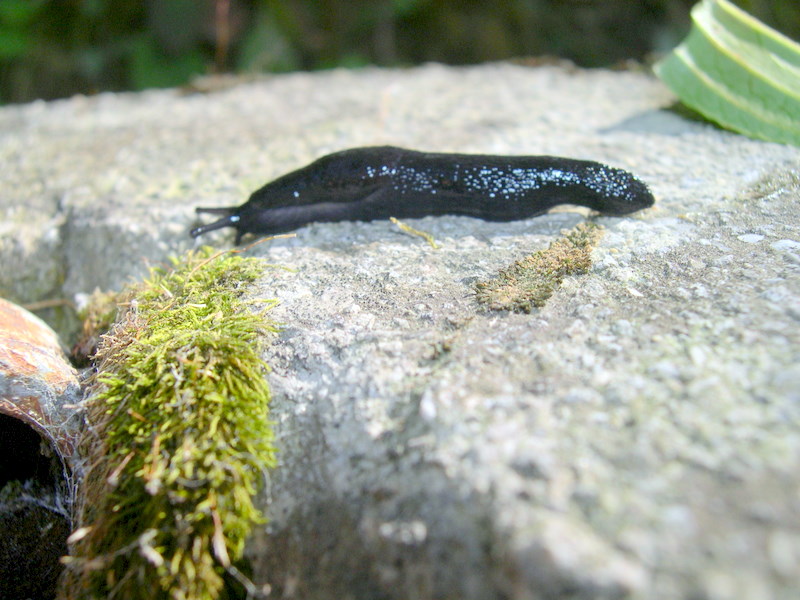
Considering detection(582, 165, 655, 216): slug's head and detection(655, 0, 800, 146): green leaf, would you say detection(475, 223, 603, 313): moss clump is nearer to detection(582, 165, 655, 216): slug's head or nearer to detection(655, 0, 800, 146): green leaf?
detection(582, 165, 655, 216): slug's head

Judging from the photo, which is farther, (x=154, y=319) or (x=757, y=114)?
(x=757, y=114)

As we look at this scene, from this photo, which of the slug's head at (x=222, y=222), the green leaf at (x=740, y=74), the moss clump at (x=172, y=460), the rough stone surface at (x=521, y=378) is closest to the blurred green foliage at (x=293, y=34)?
the green leaf at (x=740, y=74)

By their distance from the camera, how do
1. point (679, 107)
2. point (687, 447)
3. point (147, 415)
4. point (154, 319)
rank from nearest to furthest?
1. point (687, 447)
2. point (147, 415)
3. point (154, 319)
4. point (679, 107)

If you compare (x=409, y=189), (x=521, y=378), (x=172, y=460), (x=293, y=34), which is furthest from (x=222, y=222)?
(x=293, y=34)

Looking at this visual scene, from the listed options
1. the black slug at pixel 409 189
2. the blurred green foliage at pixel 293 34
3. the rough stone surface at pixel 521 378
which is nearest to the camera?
the rough stone surface at pixel 521 378

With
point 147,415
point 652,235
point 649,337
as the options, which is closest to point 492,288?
point 649,337

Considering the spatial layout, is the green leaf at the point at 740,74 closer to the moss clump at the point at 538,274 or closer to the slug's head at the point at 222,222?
the moss clump at the point at 538,274

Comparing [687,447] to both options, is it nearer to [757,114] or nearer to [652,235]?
[652,235]
